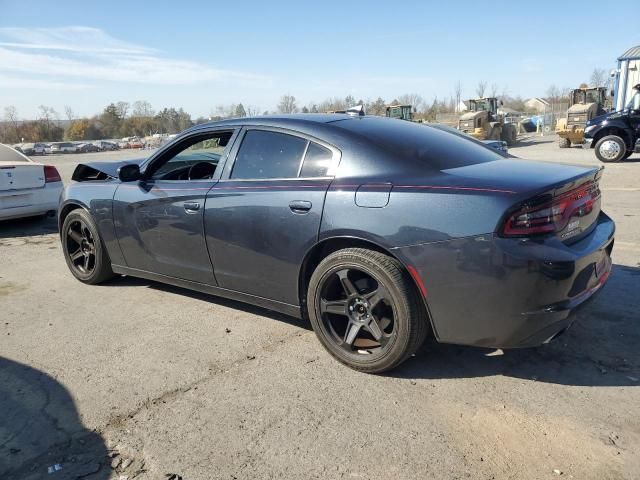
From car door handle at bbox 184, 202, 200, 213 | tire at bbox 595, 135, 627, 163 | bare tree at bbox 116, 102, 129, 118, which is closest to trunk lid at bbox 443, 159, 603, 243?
car door handle at bbox 184, 202, 200, 213

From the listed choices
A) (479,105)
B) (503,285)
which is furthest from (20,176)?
(479,105)

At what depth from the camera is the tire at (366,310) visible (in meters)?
2.85

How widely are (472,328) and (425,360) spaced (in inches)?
22.7

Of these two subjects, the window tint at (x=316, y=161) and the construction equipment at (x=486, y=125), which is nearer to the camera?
the window tint at (x=316, y=161)

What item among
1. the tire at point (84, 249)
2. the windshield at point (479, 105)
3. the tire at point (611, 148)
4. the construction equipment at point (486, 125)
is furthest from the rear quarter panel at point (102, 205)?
the windshield at point (479, 105)

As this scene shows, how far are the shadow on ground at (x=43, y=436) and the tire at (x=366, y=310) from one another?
4.68ft

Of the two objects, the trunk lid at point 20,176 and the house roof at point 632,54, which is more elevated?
the house roof at point 632,54

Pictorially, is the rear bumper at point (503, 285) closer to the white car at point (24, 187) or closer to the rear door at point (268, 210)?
the rear door at point (268, 210)

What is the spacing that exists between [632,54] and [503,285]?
27.8 meters

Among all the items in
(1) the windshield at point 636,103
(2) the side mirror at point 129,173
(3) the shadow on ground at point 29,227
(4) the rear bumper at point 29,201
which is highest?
(1) the windshield at point 636,103

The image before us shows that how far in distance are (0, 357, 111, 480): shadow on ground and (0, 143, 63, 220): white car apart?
5.15 metres

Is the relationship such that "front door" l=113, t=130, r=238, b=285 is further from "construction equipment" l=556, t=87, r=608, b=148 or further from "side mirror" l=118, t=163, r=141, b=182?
"construction equipment" l=556, t=87, r=608, b=148

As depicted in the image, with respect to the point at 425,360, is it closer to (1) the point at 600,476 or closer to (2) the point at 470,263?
(2) the point at 470,263

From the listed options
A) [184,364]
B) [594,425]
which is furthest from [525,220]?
[184,364]
